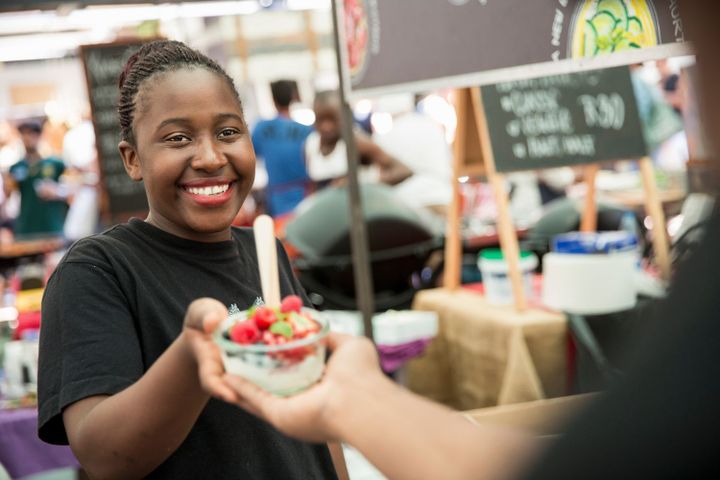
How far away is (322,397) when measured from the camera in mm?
814

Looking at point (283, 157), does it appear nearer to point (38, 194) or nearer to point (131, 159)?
point (38, 194)

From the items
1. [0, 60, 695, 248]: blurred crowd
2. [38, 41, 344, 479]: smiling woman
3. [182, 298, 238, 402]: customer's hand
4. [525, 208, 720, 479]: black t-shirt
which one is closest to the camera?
[525, 208, 720, 479]: black t-shirt

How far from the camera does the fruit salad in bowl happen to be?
0.89 metres

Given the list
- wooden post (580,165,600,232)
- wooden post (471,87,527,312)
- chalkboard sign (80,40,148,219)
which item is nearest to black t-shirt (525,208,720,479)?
wooden post (471,87,527,312)

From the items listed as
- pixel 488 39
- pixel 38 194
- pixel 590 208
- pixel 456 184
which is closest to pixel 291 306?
pixel 488 39

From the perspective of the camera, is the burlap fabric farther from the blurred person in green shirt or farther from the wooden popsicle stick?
the blurred person in green shirt

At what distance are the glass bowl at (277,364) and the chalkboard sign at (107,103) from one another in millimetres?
4062

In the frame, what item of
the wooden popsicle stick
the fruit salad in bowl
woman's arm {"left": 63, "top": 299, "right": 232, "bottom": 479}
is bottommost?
woman's arm {"left": 63, "top": 299, "right": 232, "bottom": 479}

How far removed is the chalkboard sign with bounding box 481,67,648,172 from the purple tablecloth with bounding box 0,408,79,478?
7.16 ft

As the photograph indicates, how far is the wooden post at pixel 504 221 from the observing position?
3451mm

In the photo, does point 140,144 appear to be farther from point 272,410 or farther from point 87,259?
point 272,410

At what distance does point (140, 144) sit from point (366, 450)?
0.75 m

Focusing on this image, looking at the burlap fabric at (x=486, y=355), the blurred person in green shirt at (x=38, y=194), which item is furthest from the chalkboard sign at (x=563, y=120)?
the blurred person in green shirt at (x=38, y=194)

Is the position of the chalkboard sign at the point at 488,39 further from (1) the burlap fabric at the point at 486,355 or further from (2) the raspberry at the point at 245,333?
(1) the burlap fabric at the point at 486,355
